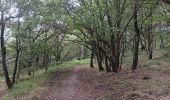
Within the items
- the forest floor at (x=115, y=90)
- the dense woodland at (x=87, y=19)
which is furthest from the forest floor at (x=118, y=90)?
the dense woodland at (x=87, y=19)

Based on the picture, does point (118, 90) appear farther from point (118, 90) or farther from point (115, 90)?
point (115, 90)

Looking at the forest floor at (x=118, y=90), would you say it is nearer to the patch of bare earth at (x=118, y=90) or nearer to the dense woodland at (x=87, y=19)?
the patch of bare earth at (x=118, y=90)

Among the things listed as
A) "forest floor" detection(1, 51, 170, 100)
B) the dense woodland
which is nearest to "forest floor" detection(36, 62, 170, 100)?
"forest floor" detection(1, 51, 170, 100)

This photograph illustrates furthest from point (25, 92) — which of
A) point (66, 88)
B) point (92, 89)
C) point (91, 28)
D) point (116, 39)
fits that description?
point (116, 39)

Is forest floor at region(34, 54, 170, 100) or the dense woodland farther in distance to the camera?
the dense woodland

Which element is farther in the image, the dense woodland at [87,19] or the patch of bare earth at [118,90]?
the dense woodland at [87,19]

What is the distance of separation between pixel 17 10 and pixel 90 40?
668 centimetres

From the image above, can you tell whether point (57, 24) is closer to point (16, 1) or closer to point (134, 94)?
point (16, 1)

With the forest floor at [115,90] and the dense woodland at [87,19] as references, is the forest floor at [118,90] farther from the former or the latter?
the dense woodland at [87,19]

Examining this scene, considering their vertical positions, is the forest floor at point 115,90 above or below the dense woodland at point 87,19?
below

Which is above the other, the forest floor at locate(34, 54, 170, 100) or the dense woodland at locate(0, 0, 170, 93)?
the dense woodland at locate(0, 0, 170, 93)

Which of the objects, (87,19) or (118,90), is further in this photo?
(87,19)

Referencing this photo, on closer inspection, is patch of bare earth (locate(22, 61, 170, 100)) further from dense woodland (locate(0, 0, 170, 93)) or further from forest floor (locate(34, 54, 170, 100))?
dense woodland (locate(0, 0, 170, 93))

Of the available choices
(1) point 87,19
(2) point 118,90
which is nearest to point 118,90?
(2) point 118,90
